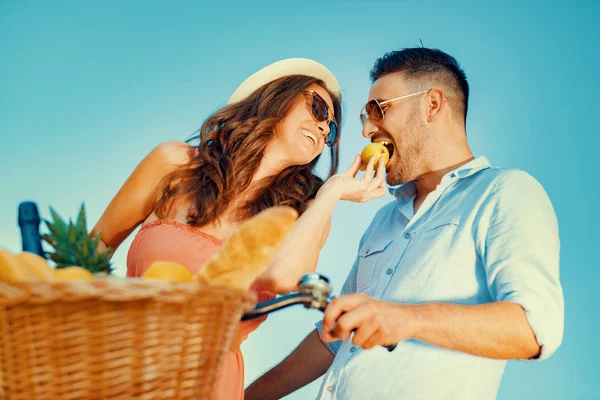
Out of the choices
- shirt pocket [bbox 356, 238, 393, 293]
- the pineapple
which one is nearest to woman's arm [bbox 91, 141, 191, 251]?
shirt pocket [bbox 356, 238, 393, 293]

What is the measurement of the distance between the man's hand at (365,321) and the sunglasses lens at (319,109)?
1.80 metres

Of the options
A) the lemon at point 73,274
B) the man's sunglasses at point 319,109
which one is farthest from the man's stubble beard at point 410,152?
the lemon at point 73,274

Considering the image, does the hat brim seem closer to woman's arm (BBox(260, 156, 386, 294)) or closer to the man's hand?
woman's arm (BBox(260, 156, 386, 294))

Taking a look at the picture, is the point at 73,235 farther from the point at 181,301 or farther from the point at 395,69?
the point at 395,69

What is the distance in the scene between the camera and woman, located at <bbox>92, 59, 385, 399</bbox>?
2.75 m

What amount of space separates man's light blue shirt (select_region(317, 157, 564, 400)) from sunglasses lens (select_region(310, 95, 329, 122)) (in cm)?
100

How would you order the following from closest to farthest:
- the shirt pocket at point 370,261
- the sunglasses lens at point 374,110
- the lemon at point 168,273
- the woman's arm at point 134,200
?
the lemon at point 168,273
the shirt pocket at point 370,261
the woman's arm at point 134,200
the sunglasses lens at point 374,110

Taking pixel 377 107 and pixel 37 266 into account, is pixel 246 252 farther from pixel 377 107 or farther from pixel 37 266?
pixel 377 107

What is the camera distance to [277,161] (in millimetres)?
3408

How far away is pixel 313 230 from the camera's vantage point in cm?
264

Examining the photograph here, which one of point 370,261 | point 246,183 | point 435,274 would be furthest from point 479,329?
point 246,183

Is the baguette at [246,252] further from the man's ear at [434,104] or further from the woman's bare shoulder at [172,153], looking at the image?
the man's ear at [434,104]

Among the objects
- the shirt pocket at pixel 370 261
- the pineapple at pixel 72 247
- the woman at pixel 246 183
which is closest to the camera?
the pineapple at pixel 72 247

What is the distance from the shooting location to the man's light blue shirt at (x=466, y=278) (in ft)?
7.32
